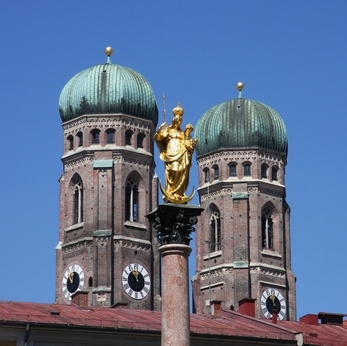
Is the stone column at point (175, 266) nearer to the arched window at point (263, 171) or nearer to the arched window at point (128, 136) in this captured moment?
the arched window at point (128, 136)

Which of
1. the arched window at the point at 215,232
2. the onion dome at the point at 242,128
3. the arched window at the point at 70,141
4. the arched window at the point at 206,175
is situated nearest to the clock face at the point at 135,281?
the arched window at the point at 215,232

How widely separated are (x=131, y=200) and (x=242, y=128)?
12.3 metres

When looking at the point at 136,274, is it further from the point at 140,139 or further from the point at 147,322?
the point at 147,322

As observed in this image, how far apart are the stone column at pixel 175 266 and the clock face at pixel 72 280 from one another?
239 ft

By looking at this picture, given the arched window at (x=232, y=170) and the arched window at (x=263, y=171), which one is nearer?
the arched window at (x=232, y=170)

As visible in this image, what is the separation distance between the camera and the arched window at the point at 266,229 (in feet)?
384

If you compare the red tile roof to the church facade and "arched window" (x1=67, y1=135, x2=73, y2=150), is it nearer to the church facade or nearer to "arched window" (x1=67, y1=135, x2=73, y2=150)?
the church facade

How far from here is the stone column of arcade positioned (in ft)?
114

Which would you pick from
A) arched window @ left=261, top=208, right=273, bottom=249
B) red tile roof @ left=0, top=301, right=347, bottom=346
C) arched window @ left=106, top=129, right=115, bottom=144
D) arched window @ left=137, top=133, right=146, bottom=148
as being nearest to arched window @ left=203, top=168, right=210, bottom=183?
arched window @ left=261, top=208, right=273, bottom=249

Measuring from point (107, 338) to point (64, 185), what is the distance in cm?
6035

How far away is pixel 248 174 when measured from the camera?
11831 centimetres

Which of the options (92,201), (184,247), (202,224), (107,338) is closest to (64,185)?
(92,201)

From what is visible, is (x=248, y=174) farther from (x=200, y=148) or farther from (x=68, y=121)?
(x=68, y=121)

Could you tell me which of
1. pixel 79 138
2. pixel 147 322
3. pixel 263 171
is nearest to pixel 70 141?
pixel 79 138
